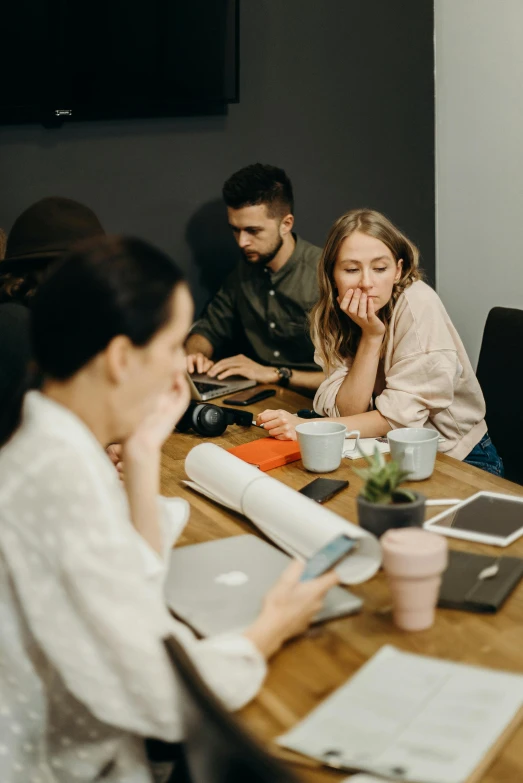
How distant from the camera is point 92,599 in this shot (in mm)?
824

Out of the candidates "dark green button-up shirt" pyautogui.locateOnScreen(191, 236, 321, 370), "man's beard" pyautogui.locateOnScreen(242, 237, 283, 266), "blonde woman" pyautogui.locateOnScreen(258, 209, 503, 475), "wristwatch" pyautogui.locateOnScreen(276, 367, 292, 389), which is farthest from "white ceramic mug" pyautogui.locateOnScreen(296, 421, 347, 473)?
"man's beard" pyautogui.locateOnScreen(242, 237, 283, 266)

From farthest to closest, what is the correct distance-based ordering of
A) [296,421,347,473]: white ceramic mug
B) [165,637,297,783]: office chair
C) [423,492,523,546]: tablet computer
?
1. [296,421,347,473]: white ceramic mug
2. [423,492,523,546]: tablet computer
3. [165,637,297,783]: office chair

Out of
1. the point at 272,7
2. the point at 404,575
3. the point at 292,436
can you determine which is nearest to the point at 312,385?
the point at 292,436

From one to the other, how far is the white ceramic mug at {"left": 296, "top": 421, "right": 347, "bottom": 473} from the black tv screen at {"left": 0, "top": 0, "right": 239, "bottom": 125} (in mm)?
1683

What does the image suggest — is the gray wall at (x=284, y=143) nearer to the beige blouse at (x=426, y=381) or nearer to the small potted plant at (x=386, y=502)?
the beige blouse at (x=426, y=381)

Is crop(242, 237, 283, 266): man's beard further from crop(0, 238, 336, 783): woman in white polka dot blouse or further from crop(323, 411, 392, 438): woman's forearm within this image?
crop(0, 238, 336, 783): woman in white polka dot blouse

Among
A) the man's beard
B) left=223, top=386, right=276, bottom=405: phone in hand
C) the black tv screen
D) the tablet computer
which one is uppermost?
the black tv screen

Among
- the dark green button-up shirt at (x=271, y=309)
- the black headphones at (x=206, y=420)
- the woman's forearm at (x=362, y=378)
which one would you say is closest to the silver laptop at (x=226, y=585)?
the black headphones at (x=206, y=420)

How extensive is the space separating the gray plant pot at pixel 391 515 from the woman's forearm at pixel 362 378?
30.9 inches

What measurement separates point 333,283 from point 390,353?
0.24m

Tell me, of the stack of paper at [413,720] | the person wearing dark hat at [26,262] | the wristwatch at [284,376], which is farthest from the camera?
the wristwatch at [284,376]

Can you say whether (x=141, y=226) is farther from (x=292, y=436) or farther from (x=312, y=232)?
(x=292, y=436)

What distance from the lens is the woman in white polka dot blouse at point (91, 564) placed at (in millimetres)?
833

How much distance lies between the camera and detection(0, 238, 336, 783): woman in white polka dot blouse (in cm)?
83
